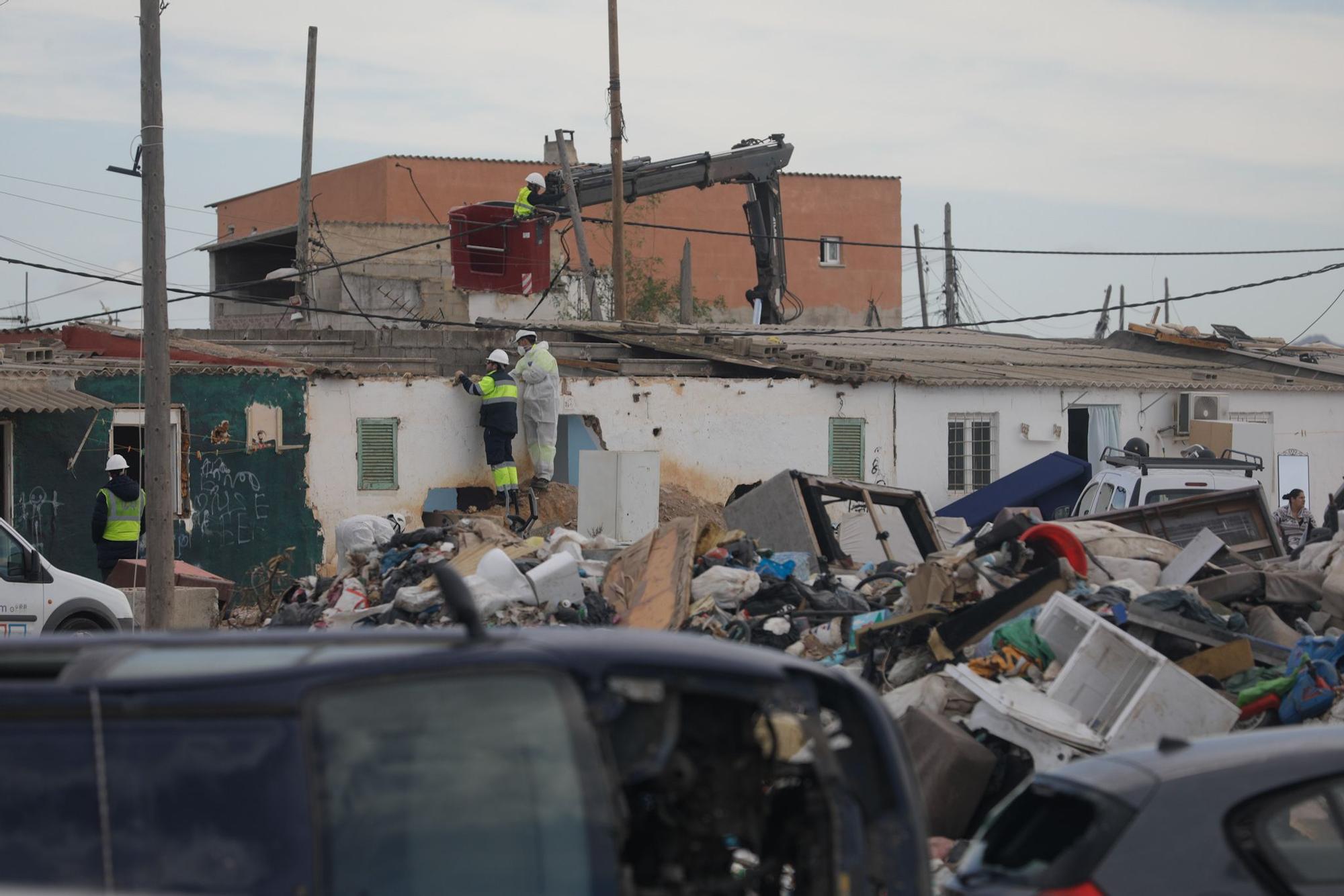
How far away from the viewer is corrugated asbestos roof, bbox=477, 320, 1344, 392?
23.5m

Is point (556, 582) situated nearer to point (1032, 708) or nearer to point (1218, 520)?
point (1032, 708)

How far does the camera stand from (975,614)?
388 inches

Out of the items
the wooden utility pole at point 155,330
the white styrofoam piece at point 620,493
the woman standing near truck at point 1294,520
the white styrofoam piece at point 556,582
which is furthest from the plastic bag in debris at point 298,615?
the woman standing near truck at point 1294,520

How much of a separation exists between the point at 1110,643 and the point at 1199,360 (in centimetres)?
2540

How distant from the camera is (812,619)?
11414mm

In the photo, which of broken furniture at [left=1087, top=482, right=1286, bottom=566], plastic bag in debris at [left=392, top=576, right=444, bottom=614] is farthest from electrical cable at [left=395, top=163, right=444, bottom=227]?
broken furniture at [left=1087, top=482, right=1286, bottom=566]

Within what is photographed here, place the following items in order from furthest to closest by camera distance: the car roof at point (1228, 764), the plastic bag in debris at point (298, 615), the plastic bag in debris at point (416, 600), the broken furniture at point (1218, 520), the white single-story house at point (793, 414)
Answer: the white single-story house at point (793, 414), the broken furniture at point (1218, 520), the plastic bag in debris at point (298, 615), the plastic bag in debris at point (416, 600), the car roof at point (1228, 764)

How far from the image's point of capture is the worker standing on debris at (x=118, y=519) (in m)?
15.6

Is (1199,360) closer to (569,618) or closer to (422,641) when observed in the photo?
(569,618)

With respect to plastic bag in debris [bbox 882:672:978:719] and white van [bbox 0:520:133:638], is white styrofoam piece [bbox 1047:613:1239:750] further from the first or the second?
white van [bbox 0:520:133:638]

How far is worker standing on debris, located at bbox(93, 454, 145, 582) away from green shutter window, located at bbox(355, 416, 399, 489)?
398cm

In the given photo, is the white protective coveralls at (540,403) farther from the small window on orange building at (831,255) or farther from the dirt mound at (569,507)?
the small window on orange building at (831,255)

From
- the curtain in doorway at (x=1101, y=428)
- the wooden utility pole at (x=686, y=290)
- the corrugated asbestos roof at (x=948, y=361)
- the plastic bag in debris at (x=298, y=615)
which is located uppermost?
the wooden utility pole at (x=686, y=290)

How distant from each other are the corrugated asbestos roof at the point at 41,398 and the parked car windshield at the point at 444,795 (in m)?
13.4
